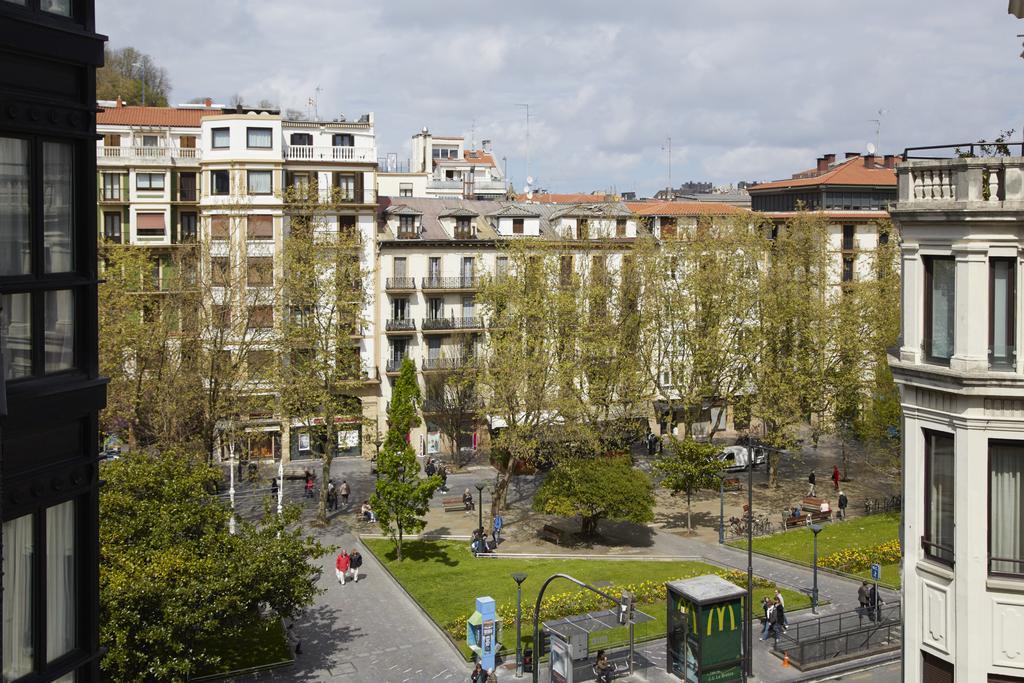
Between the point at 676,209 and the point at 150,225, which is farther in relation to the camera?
the point at 676,209

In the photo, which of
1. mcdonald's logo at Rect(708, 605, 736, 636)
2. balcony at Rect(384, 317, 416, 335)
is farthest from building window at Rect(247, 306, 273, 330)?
mcdonald's logo at Rect(708, 605, 736, 636)

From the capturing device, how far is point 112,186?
59.8 m

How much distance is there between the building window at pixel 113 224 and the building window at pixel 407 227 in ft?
54.4

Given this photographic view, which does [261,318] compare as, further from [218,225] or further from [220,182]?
[220,182]

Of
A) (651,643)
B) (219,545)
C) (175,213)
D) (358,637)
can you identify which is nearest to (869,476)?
(651,643)

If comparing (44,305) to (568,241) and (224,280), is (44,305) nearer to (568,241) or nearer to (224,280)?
(224,280)

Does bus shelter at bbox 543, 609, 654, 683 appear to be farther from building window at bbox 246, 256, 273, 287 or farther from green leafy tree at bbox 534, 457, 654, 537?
building window at bbox 246, 256, 273, 287

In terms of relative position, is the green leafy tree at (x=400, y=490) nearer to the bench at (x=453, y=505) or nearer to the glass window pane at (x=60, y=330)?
the bench at (x=453, y=505)

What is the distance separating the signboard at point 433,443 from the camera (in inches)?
2271

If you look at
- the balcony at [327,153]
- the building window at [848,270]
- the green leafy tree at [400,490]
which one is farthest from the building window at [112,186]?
the building window at [848,270]

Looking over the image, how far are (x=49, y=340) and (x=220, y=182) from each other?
157ft

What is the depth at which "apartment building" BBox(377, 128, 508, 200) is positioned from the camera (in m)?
85.2

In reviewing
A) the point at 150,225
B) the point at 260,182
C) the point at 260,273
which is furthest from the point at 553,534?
the point at 150,225

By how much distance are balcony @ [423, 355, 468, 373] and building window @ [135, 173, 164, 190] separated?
19.7 meters
